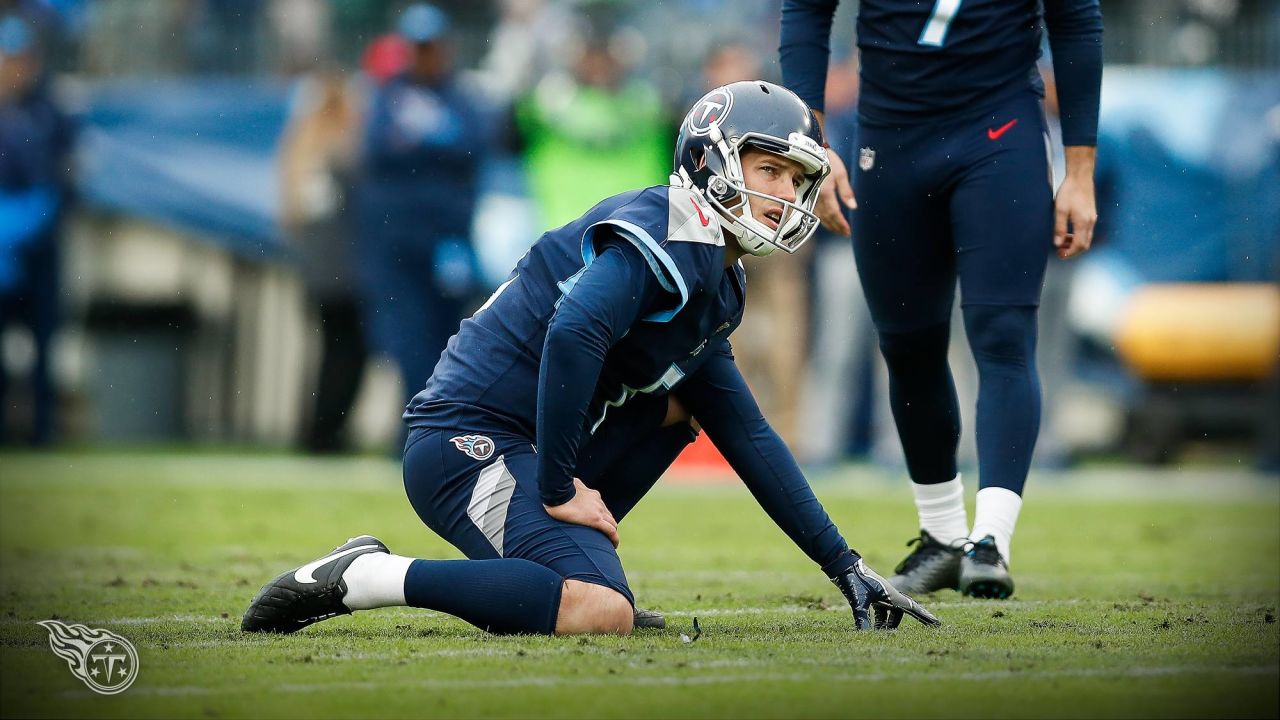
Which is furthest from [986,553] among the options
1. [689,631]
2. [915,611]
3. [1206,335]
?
[1206,335]

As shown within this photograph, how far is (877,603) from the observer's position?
13.6ft

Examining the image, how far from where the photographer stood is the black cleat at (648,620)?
420 centimetres

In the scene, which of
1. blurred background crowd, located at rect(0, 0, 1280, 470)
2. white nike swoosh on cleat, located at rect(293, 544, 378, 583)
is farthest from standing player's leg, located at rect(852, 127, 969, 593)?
blurred background crowd, located at rect(0, 0, 1280, 470)

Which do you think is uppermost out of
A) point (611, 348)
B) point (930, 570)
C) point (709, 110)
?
point (709, 110)

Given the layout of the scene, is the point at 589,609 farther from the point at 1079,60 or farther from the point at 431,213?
the point at 431,213

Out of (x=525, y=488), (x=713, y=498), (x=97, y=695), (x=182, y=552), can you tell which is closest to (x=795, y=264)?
(x=713, y=498)

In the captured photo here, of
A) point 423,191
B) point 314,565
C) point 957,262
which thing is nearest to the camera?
point 314,565

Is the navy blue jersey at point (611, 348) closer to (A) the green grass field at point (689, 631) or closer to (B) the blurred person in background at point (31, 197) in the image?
(A) the green grass field at point (689, 631)

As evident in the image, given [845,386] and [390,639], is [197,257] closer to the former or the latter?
[845,386]

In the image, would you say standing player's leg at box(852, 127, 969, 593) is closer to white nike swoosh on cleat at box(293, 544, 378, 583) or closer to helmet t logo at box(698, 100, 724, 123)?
helmet t logo at box(698, 100, 724, 123)

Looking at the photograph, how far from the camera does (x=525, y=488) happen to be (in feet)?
13.4

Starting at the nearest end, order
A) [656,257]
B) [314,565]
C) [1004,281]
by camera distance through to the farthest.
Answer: [656,257] → [314,565] → [1004,281]

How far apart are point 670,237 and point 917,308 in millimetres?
1401

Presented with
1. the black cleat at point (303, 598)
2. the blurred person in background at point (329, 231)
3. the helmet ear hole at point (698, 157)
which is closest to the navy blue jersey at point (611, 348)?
the helmet ear hole at point (698, 157)
